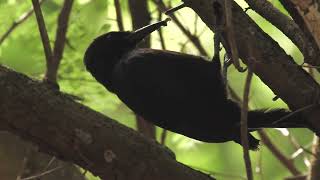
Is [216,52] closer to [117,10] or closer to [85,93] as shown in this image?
[117,10]

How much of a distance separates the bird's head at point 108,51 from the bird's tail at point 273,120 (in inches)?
25.0

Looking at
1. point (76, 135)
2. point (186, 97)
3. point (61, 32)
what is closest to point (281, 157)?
point (186, 97)

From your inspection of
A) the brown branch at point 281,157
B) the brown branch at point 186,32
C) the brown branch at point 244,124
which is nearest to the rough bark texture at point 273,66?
the brown branch at point 244,124

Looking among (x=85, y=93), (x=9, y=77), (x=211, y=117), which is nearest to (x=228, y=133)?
(x=211, y=117)

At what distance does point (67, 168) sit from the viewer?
3.10 m

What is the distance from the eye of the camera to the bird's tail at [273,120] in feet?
8.79

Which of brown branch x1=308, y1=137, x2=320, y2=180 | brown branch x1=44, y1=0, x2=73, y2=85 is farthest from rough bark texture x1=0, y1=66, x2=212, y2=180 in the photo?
brown branch x1=44, y1=0, x2=73, y2=85

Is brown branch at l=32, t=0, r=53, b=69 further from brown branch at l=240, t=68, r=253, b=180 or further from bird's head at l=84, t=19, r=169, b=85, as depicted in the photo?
brown branch at l=240, t=68, r=253, b=180

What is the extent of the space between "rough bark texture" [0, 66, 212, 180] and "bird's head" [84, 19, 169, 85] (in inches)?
28.5

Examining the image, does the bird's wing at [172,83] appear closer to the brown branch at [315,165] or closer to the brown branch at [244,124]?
the brown branch at [315,165]

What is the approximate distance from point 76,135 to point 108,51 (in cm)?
91

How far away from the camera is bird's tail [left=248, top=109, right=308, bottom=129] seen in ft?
8.79

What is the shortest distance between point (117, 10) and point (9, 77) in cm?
133

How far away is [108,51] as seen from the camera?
3213mm
